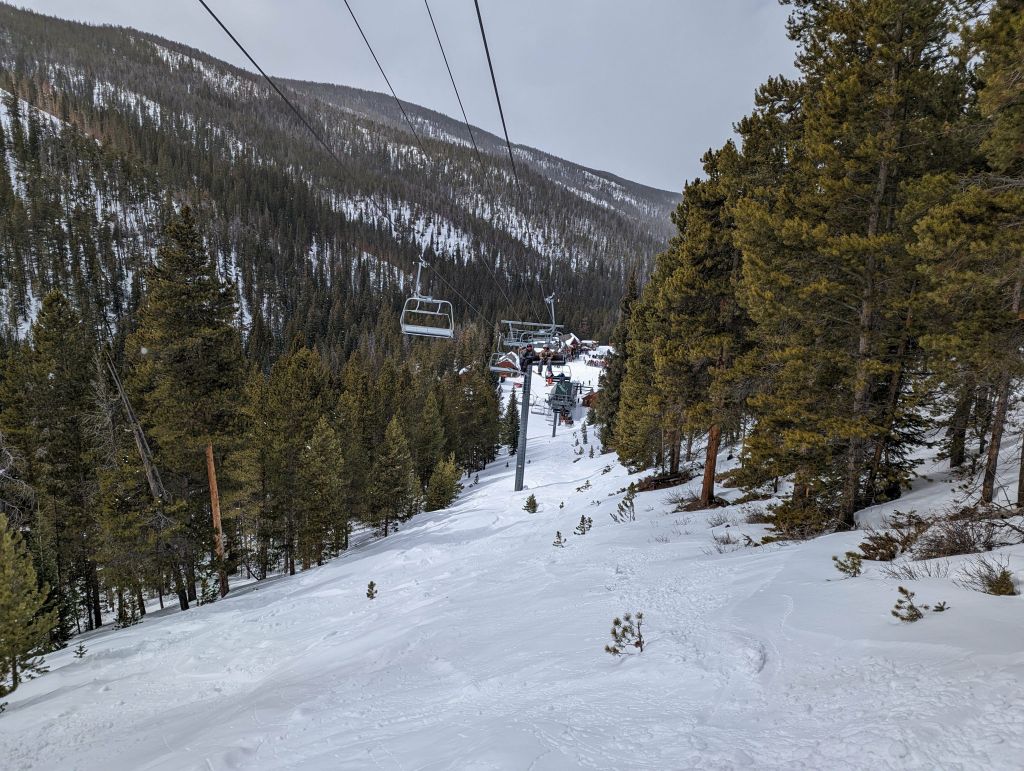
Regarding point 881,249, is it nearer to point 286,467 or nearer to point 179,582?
point 179,582

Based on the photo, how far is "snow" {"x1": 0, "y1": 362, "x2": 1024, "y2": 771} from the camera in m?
3.48

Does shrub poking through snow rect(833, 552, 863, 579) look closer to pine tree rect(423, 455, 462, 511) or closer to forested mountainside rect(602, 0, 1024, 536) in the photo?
forested mountainside rect(602, 0, 1024, 536)

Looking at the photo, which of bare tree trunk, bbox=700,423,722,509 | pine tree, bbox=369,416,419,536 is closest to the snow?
bare tree trunk, bbox=700,423,722,509

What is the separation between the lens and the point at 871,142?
8281 millimetres

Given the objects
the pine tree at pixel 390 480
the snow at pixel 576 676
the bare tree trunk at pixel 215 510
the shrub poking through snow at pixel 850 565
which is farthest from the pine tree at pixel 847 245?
the pine tree at pixel 390 480

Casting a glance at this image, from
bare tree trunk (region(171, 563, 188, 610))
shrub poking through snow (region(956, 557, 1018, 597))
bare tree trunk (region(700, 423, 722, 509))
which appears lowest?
bare tree trunk (region(171, 563, 188, 610))

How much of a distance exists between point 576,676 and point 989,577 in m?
4.60

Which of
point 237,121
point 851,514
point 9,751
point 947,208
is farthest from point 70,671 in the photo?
point 237,121

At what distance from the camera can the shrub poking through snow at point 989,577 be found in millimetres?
4812

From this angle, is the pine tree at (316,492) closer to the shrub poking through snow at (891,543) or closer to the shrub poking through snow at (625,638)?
the shrub poking through snow at (625,638)

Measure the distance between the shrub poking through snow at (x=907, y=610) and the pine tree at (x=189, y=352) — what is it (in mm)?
16587

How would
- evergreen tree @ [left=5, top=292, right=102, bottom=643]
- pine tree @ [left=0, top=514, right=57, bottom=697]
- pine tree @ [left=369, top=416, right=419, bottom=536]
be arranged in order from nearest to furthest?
pine tree @ [left=0, top=514, right=57, bottom=697]
evergreen tree @ [left=5, top=292, right=102, bottom=643]
pine tree @ [left=369, top=416, right=419, bottom=536]

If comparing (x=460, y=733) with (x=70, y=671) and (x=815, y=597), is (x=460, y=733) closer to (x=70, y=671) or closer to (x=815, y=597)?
(x=815, y=597)

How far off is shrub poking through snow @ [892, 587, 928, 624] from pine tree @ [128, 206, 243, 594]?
54.4 ft
